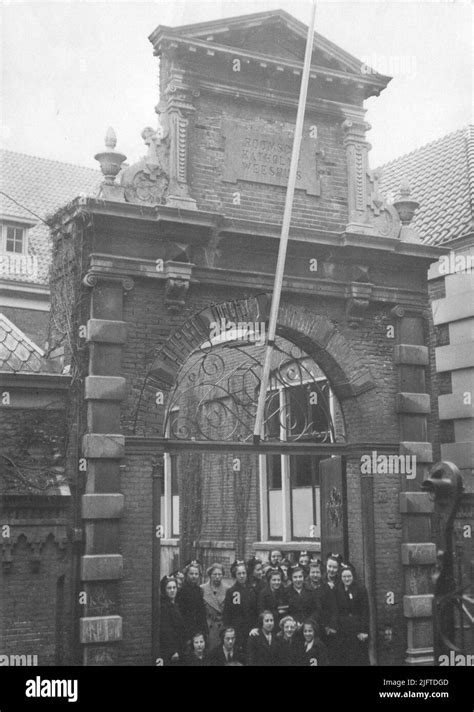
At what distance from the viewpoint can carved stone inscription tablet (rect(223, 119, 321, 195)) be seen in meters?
12.9

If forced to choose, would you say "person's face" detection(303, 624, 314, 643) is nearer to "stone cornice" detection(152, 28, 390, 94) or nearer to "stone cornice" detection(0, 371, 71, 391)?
"stone cornice" detection(0, 371, 71, 391)

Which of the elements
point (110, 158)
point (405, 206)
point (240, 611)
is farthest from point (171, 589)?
point (405, 206)

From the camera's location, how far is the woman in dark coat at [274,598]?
12055mm

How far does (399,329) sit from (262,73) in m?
4.30

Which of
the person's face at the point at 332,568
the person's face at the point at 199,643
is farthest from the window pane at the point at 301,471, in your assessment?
the person's face at the point at 199,643

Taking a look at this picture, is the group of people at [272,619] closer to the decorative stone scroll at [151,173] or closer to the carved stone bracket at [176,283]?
the carved stone bracket at [176,283]

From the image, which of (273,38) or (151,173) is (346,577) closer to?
(151,173)

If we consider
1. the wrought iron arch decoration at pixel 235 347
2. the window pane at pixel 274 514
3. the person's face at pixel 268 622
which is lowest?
the person's face at pixel 268 622

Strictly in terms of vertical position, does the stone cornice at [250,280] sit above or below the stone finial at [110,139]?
below

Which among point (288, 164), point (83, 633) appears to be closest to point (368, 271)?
point (288, 164)

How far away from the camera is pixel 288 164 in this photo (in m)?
13.2

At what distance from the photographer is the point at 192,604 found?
39.1ft

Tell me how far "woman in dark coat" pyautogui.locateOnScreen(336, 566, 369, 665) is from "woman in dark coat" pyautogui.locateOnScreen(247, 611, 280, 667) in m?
1.23

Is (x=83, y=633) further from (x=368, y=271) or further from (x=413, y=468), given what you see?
(x=368, y=271)
